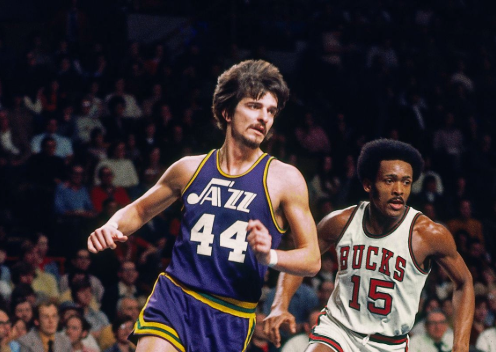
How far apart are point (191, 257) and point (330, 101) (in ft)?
30.3

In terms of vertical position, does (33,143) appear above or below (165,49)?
below

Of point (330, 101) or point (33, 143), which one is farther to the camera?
point (330, 101)

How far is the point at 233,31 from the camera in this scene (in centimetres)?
1216

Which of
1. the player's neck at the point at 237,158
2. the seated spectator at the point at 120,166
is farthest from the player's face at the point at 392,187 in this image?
the seated spectator at the point at 120,166

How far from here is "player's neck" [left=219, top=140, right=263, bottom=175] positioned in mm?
3957

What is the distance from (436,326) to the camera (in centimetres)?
796

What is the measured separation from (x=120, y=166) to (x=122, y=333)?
276 cm

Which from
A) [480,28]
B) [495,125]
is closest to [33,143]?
[495,125]

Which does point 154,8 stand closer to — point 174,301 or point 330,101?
point 330,101

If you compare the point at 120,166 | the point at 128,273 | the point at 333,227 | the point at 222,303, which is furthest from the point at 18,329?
the point at 222,303

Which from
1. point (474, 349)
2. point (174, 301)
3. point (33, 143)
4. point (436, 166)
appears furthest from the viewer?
point (436, 166)

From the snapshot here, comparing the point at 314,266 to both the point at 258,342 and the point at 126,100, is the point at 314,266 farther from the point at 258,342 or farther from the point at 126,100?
the point at 126,100

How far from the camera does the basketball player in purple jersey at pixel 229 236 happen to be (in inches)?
147

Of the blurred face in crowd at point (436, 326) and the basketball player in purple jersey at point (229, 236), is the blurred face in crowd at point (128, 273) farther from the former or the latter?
the basketball player in purple jersey at point (229, 236)
